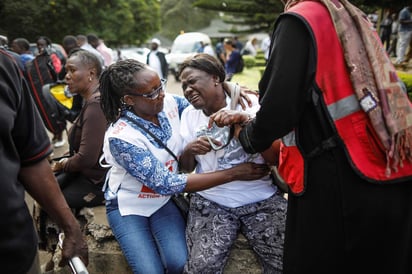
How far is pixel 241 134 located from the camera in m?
1.64

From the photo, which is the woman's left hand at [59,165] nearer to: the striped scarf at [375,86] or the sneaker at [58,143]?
the striped scarf at [375,86]

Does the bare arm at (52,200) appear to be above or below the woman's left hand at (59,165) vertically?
above

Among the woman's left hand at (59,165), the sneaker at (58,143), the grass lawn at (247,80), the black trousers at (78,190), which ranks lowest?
the grass lawn at (247,80)

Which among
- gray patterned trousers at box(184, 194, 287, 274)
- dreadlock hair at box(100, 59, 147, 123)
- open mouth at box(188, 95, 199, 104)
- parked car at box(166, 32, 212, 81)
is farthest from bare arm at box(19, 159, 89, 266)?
parked car at box(166, 32, 212, 81)

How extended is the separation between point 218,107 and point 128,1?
28.1 meters

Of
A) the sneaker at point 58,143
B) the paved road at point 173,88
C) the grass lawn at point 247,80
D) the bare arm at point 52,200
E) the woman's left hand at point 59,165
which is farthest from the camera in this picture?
the paved road at point 173,88

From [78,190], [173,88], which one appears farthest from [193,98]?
[173,88]

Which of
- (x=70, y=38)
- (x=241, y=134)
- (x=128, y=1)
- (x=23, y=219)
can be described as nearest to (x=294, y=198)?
(x=241, y=134)

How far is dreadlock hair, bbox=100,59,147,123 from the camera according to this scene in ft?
7.09

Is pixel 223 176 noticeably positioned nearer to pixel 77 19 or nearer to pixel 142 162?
pixel 142 162

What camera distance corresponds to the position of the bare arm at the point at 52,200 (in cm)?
149

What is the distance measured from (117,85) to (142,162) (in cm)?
53

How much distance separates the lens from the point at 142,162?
2.00 metres

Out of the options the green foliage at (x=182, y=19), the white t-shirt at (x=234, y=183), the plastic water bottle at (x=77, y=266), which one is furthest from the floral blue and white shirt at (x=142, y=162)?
the green foliage at (x=182, y=19)
